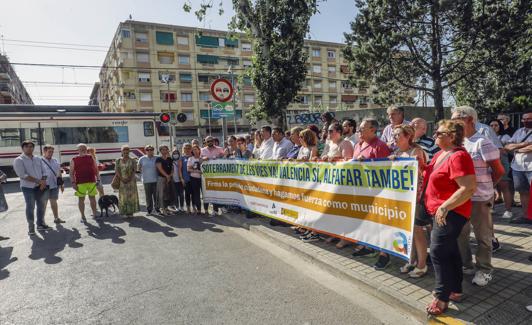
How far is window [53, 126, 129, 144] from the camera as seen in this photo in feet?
55.4

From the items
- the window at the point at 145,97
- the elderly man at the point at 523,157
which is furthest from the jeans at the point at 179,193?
the window at the point at 145,97

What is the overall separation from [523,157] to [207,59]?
4773 cm

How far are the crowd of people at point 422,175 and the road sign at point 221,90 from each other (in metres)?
1.17

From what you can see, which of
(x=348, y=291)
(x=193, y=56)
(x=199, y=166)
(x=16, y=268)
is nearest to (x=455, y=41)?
(x=199, y=166)

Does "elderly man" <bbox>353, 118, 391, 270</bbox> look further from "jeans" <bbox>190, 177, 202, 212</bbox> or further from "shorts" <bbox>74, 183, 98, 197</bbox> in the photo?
"shorts" <bbox>74, 183, 98, 197</bbox>

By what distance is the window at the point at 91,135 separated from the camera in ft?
55.4

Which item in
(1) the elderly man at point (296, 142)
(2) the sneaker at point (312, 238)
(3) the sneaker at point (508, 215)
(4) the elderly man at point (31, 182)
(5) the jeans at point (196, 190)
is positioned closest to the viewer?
(2) the sneaker at point (312, 238)

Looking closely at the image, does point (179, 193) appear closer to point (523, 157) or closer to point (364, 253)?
point (364, 253)

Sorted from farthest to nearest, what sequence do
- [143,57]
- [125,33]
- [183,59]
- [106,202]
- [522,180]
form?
[183,59], [143,57], [125,33], [106,202], [522,180]

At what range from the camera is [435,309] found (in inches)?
114

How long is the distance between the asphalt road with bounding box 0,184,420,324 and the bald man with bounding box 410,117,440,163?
190 centimetres

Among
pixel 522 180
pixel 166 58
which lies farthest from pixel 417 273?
pixel 166 58

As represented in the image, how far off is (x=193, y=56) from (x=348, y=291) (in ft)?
159

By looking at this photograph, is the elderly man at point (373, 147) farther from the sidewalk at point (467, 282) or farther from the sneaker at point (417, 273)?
the sneaker at point (417, 273)
